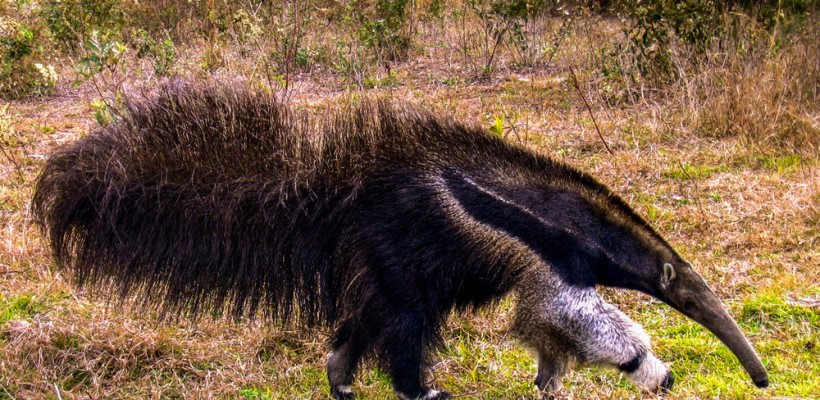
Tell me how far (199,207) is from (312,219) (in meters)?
0.51

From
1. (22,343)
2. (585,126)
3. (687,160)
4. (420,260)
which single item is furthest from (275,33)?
(420,260)

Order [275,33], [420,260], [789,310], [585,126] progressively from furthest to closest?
[275,33] → [585,126] → [789,310] → [420,260]

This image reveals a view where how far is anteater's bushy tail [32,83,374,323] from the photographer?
3527 millimetres

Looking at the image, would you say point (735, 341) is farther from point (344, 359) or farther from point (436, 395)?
point (344, 359)

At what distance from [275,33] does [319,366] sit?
6442 millimetres

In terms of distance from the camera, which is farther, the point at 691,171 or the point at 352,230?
the point at 691,171

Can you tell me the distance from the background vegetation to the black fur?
2.08ft

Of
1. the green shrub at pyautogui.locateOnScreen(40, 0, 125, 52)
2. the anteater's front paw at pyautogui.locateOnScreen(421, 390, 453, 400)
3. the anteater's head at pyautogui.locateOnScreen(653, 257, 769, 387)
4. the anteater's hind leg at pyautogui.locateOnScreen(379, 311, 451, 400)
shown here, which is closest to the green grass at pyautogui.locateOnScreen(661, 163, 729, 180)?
the anteater's head at pyautogui.locateOnScreen(653, 257, 769, 387)

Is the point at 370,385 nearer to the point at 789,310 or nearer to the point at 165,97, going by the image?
the point at 165,97

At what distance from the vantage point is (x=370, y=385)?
424cm

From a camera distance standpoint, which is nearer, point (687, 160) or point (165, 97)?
point (165, 97)

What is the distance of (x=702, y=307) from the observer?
12.4 feet

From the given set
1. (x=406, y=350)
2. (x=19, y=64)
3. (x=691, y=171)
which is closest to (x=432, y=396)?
(x=406, y=350)

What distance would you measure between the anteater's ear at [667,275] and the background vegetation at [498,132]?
636 millimetres
